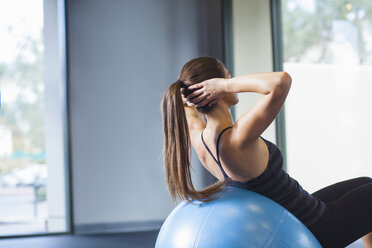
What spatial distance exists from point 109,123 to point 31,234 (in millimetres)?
1199

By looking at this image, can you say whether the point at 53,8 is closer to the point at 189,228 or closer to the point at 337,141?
the point at 337,141

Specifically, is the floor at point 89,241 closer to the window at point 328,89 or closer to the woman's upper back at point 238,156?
the window at point 328,89

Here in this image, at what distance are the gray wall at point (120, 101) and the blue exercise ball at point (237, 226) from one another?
2.33 meters

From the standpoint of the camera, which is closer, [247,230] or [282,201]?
[247,230]

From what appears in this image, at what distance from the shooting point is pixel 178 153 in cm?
126

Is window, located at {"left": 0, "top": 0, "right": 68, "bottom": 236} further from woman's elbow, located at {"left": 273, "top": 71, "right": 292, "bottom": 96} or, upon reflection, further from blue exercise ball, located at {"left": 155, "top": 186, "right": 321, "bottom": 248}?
woman's elbow, located at {"left": 273, "top": 71, "right": 292, "bottom": 96}

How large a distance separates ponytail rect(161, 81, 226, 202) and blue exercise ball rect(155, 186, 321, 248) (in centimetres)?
4

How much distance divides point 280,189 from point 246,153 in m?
0.20

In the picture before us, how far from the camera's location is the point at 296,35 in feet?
10.0

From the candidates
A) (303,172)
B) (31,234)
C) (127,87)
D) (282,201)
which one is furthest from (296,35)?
(31,234)

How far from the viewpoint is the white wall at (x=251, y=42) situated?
3223mm

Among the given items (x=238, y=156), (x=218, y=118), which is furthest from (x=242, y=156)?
(x=218, y=118)

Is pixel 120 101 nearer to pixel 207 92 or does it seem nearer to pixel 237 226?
pixel 207 92

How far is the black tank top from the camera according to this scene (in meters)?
1.30
